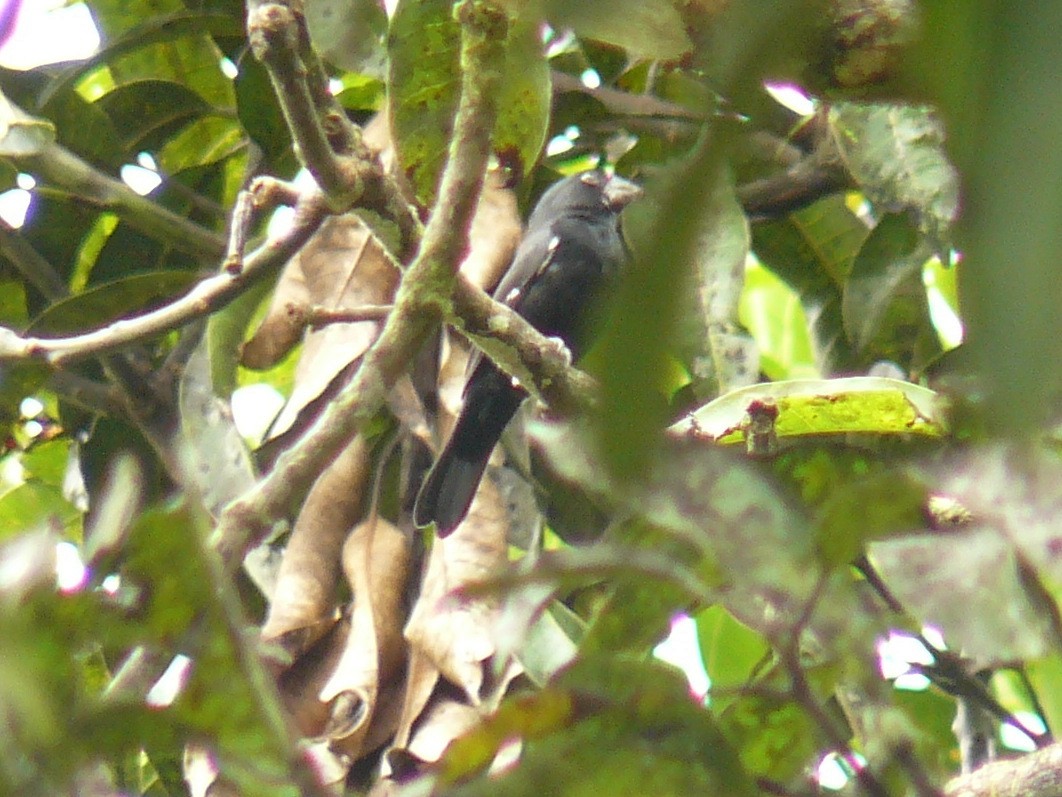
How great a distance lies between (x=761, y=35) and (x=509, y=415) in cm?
296

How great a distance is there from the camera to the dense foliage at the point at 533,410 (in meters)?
0.40

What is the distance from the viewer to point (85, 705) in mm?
731

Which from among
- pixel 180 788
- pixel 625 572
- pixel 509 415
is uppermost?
pixel 625 572

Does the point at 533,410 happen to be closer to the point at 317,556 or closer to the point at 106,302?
the point at 317,556

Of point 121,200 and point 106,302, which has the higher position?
point 121,200

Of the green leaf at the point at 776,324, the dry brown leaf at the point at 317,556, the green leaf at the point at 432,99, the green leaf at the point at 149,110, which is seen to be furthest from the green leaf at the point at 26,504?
the green leaf at the point at 776,324

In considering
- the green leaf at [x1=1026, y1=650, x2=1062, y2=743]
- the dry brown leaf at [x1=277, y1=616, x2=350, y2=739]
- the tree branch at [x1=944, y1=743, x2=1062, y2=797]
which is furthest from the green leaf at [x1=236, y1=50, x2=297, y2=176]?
the tree branch at [x1=944, y1=743, x2=1062, y2=797]

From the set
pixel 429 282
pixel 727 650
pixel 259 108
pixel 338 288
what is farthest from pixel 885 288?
pixel 259 108

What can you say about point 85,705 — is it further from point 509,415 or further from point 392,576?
point 509,415

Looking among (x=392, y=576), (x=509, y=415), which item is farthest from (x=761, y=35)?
(x=509, y=415)

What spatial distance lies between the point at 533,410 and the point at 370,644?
1009 mm

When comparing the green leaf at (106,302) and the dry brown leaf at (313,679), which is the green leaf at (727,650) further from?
the green leaf at (106,302)

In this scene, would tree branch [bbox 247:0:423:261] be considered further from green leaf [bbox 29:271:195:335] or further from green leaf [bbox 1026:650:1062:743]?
green leaf [bbox 1026:650:1062:743]

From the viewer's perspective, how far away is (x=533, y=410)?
3068 millimetres
